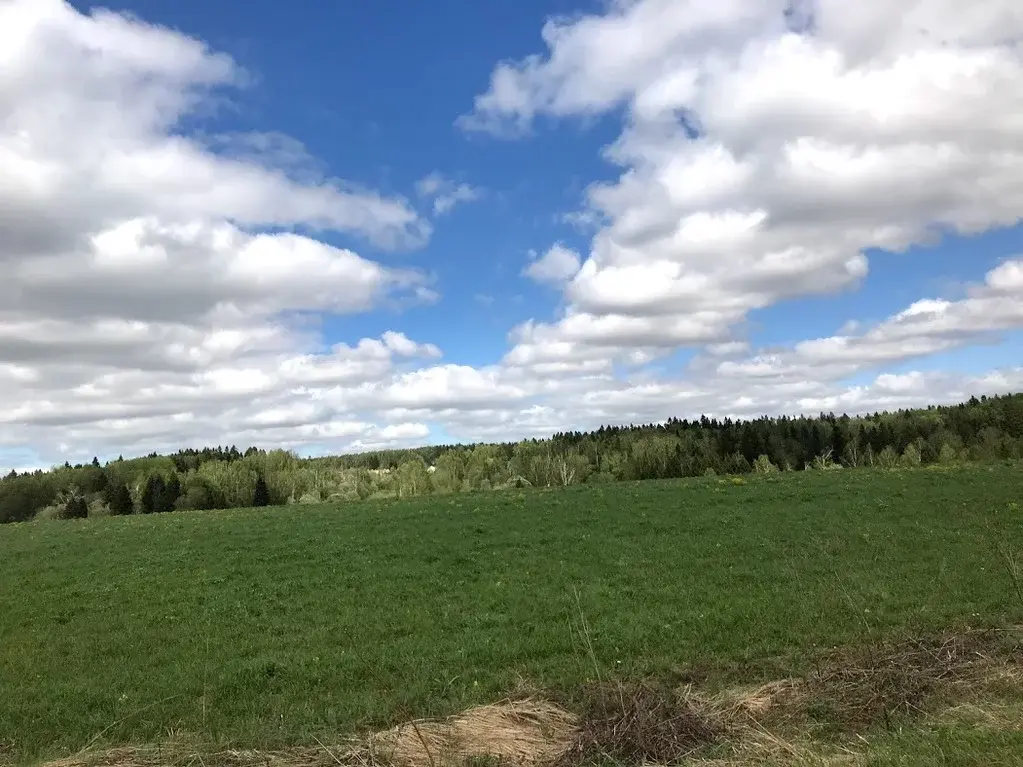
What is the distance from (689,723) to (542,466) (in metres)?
89.0

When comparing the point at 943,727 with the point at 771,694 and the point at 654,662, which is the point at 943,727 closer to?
the point at 771,694

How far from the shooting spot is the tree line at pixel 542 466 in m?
85.1

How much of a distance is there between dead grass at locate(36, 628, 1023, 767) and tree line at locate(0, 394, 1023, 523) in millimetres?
70650

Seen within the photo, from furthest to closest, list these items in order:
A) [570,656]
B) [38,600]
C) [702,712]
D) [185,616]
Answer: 1. [38,600]
2. [185,616]
3. [570,656]
4. [702,712]

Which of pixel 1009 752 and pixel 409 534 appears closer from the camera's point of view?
pixel 1009 752

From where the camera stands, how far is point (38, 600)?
824 inches

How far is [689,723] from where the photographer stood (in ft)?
28.5

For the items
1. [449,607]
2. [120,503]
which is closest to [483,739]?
[449,607]

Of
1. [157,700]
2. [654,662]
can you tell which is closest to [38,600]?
[157,700]

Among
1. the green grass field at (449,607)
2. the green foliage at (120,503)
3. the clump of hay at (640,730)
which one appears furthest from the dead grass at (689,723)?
the green foliage at (120,503)

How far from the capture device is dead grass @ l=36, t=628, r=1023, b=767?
26.0 feet

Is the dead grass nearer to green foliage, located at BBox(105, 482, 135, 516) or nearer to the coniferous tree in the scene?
green foliage, located at BBox(105, 482, 135, 516)

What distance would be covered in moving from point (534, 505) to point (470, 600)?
A: 66.1 feet

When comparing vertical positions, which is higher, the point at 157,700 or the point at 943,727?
the point at 943,727
